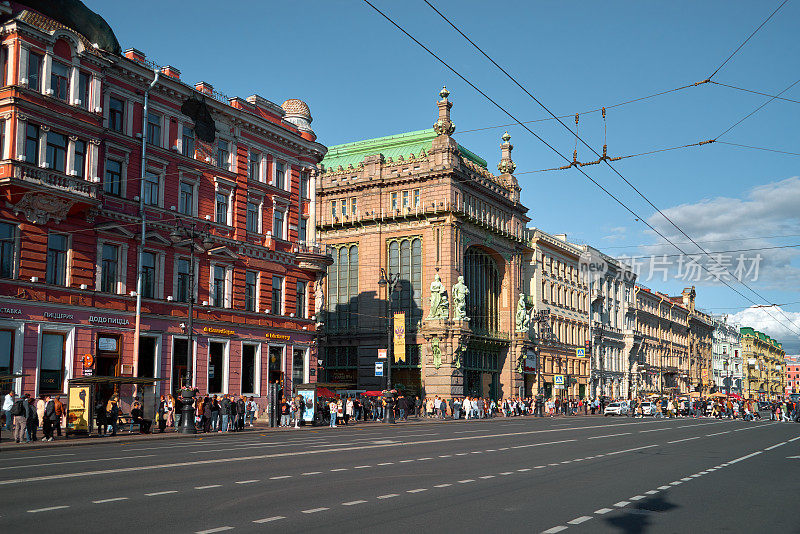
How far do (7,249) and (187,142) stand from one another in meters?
12.3

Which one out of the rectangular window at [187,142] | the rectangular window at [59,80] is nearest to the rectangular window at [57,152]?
the rectangular window at [59,80]

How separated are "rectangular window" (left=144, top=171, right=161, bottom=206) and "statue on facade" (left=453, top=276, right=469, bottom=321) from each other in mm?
29926

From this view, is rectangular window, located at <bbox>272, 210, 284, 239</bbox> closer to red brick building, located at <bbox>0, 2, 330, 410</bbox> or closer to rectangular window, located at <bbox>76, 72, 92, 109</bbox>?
red brick building, located at <bbox>0, 2, 330, 410</bbox>

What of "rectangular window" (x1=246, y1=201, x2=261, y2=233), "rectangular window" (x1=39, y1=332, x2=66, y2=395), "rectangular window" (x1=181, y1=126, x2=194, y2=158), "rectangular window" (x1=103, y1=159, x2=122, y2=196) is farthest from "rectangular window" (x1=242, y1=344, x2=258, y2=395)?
"rectangular window" (x1=39, y1=332, x2=66, y2=395)

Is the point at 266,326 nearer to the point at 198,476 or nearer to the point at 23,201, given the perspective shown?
the point at 23,201

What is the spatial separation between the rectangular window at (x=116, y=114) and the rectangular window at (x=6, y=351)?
35.5 feet

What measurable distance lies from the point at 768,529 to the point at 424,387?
5383 centimetres

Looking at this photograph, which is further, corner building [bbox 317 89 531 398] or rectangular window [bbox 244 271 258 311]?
corner building [bbox 317 89 531 398]

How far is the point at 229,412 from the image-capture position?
3634 centimetres

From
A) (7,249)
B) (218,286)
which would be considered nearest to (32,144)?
(7,249)

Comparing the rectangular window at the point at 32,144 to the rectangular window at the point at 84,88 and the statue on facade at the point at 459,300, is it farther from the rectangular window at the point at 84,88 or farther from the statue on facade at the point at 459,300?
the statue on facade at the point at 459,300

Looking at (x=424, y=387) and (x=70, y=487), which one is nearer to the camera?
(x=70, y=487)

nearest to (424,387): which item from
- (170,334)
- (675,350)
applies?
(170,334)

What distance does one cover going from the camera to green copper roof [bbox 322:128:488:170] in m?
71.2
